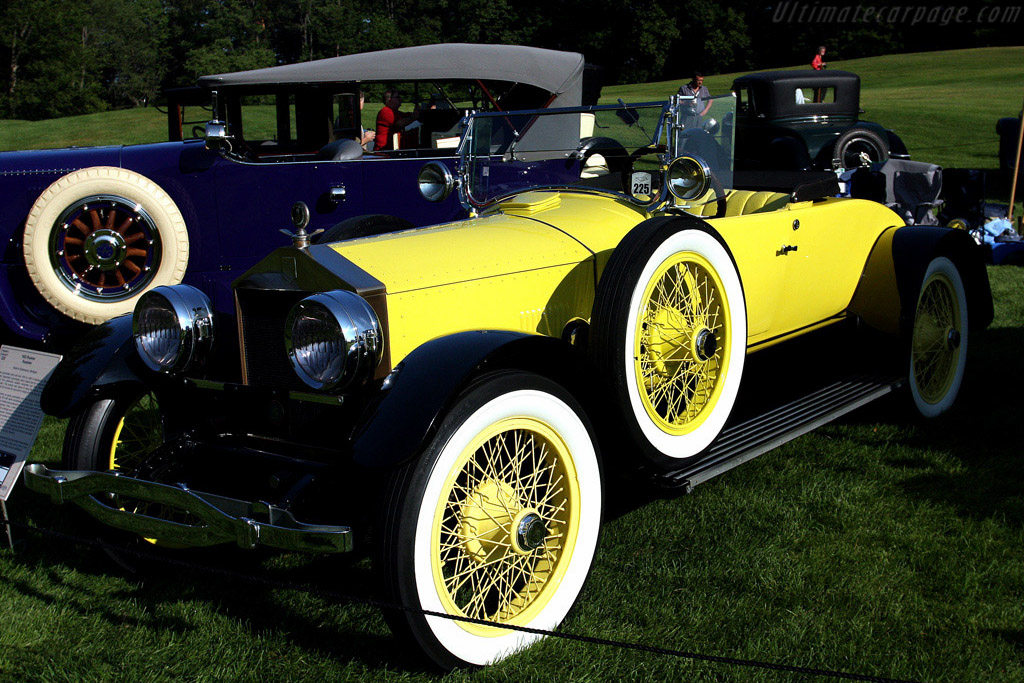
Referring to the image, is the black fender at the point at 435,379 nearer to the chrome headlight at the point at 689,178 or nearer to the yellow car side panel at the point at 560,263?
the yellow car side panel at the point at 560,263

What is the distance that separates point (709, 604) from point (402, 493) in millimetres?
1227

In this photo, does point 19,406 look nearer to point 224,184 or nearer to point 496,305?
point 496,305

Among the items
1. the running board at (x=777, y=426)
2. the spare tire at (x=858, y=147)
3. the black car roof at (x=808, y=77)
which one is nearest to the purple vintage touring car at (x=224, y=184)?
the running board at (x=777, y=426)

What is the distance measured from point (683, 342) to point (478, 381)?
1.09 metres

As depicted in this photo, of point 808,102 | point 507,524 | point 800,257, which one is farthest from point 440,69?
point 808,102

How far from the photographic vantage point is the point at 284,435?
2855mm

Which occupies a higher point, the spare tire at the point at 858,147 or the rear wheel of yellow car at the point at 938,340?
the spare tire at the point at 858,147

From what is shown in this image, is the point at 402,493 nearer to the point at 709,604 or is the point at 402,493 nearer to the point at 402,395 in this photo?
the point at 402,395

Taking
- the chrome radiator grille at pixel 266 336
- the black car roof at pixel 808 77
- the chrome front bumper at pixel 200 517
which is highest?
the black car roof at pixel 808 77

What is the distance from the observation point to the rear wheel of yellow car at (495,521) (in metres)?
2.33

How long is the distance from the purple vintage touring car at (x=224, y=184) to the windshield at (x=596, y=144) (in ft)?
0.06

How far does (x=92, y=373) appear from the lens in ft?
10.1

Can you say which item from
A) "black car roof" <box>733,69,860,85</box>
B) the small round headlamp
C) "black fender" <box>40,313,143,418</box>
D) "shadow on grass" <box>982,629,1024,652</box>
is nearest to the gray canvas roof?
the small round headlamp

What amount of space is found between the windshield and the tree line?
32.7 m
